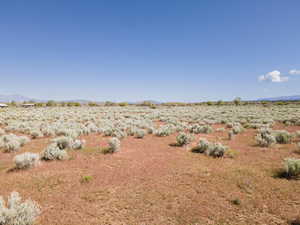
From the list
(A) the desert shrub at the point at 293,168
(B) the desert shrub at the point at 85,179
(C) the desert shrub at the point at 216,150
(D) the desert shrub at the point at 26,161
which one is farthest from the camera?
(C) the desert shrub at the point at 216,150

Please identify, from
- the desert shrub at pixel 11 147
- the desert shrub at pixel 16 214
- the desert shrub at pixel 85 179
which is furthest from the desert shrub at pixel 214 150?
the desert shrub at pixel 11 147

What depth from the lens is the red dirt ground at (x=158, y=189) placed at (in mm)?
3291

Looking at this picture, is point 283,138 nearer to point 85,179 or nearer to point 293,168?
point 293,168

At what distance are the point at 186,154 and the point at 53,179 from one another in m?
5.29

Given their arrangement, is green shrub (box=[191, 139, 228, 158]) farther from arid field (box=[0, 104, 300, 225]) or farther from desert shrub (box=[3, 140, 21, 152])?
desert shrub (box=[3, 140, 21, 152])

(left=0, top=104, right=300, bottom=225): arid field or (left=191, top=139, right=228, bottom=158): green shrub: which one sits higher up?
(left=191, top=139, right=228, bottom=158): green shrub

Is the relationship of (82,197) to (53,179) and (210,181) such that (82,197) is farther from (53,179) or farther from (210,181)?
(210,181)

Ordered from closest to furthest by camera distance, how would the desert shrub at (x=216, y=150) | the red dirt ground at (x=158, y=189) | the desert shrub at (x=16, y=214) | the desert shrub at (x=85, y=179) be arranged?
1. the desert shrub at (x=16, y=214)
2. the red dirt ground at (x=158, y=189)
3. the desert shrub at (x=85, y=179)
4. the desert shrub at (x=216, y=150)

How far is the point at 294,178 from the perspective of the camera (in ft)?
15.9

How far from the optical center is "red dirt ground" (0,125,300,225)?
329 cm

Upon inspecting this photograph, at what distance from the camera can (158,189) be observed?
4316 millimetres

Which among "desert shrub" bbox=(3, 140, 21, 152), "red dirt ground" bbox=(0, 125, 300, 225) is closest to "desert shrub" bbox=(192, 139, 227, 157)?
"red dirt ground" bbox=(0, 125, 300, 225)

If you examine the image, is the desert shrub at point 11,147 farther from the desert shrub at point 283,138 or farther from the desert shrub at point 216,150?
the desert shrub at point 283,138

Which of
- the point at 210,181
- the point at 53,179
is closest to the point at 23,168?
the point at 53,179
